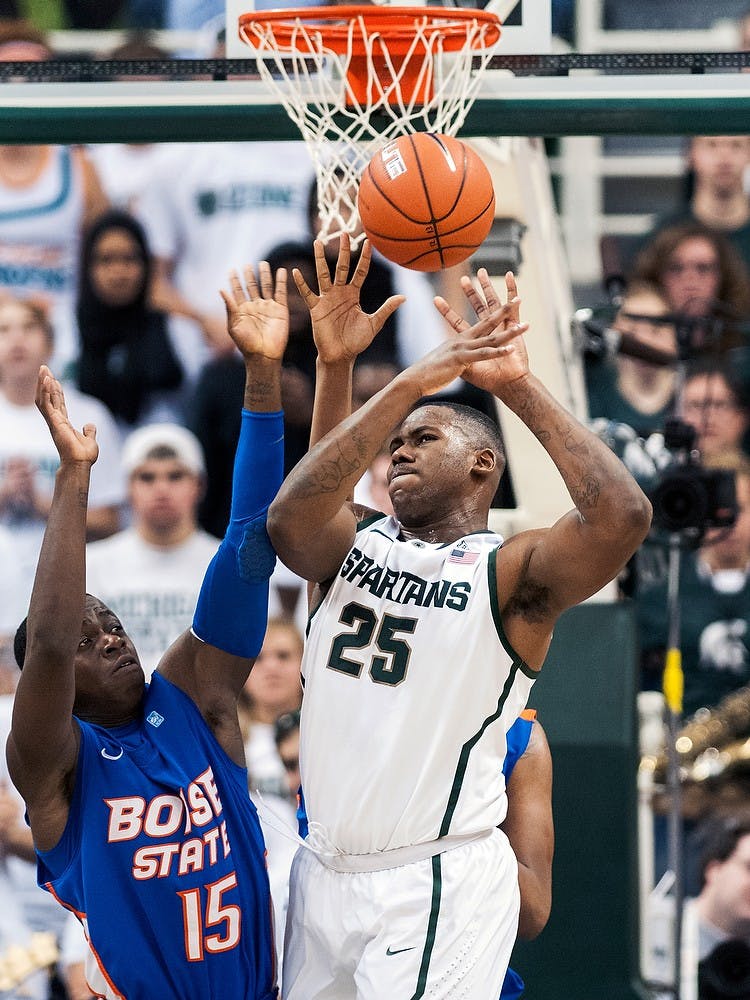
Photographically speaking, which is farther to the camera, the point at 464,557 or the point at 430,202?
the point at 430,202

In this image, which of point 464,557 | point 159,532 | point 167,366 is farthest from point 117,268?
point 464,557

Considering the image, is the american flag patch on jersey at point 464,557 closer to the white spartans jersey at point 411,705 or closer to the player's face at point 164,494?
the white spartans jersey at point 411,705

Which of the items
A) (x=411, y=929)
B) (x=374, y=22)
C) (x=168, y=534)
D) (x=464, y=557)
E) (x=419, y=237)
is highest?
(x=374, y=22)

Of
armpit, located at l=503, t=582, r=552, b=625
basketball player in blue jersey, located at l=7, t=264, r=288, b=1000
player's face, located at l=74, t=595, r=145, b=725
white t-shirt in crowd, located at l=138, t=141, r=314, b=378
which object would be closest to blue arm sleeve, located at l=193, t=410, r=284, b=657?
basketball player in blue jersey, located at l=7, t=264, r=288, b=1000

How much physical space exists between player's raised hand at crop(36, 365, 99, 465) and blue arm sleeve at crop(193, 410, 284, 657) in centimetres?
35

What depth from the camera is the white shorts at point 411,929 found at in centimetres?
315

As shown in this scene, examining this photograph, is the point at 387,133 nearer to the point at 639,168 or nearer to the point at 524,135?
the point at 524,135

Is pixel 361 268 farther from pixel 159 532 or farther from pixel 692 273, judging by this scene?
pixel 692 273

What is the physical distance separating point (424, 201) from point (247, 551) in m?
1.03

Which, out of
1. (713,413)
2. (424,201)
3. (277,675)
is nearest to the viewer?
(424,201)

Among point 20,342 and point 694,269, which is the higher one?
point 694,269

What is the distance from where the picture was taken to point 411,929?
10.4ft

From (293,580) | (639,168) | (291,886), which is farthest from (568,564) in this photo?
(639,168)

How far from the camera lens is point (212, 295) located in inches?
287
